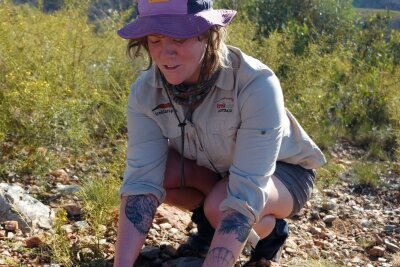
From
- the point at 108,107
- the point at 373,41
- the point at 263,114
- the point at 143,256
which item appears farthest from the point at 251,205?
the point at 373,41

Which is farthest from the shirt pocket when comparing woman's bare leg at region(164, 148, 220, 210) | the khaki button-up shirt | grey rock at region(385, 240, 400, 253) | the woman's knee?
grey rock at region(385, 240, 400, 253)

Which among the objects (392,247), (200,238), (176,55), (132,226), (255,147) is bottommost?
(392,247)

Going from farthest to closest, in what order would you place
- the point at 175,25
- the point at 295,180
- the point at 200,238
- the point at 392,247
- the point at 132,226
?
the point at 392,247 < the point at 200,238 < the point at 295,180 < the point at 132,226 < the point at 175,25

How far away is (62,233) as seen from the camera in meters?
2.57

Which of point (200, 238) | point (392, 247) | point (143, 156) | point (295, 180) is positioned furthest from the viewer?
point (392, 247)

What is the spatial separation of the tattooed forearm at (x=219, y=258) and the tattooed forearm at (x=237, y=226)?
0.06 m

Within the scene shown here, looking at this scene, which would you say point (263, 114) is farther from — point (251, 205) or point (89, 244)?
Answer: point (89, 244)

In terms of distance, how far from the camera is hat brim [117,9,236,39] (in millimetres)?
2018

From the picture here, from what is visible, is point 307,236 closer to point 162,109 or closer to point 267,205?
point 267,205

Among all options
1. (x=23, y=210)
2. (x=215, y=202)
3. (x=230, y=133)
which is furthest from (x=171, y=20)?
(x=23, y=210)

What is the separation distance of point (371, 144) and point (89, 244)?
8.72 ft

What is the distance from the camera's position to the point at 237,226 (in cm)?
211

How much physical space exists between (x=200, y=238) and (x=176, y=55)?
2.98ft

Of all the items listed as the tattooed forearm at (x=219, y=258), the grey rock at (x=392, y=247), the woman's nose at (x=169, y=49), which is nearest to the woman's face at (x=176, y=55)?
the woman's nose at (x=169, y=49)
